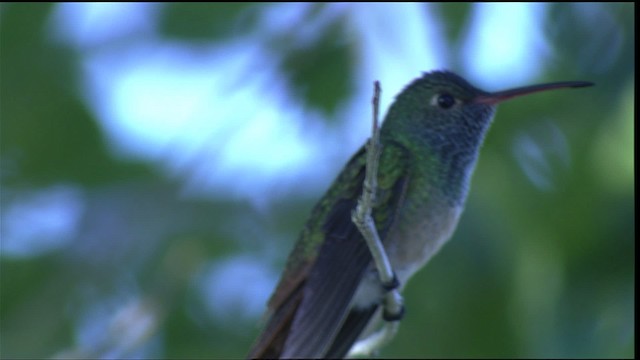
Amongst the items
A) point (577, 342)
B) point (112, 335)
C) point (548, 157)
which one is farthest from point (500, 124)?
point (112, 335)

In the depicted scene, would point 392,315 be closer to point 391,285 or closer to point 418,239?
point 391,285

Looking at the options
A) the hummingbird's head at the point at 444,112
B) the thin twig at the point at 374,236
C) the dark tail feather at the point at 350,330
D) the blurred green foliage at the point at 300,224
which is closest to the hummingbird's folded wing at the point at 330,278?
the dark tail feather at the point at 350,330

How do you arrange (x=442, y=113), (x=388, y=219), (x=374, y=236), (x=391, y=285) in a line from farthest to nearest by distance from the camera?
(x=442, y=113) < (x=388, y=219) < (x=391, y=285) < (x=374, y=236)

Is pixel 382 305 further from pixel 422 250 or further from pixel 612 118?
pixel 612 118

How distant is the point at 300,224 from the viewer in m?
5.50

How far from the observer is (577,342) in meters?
4.83

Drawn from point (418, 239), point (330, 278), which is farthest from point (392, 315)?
point (418, 239)

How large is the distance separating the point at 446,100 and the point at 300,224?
1.30 m

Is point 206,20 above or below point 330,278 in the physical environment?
above

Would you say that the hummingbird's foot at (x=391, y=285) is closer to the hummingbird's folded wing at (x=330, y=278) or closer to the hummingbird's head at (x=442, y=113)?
the hummingbird's folded wing at (x=330, y=278)

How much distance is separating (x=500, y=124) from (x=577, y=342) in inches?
37.5

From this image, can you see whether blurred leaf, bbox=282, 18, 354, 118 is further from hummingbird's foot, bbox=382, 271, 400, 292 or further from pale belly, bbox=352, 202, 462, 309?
hummingbird's foot, bbox=382, 271, 400, 292

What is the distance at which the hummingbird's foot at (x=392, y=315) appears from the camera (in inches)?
144

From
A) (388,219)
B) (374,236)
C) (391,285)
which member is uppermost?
(374,236)
